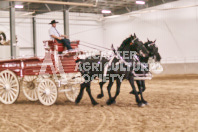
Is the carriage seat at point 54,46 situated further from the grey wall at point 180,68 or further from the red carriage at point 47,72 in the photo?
the grey wall at point 180,68

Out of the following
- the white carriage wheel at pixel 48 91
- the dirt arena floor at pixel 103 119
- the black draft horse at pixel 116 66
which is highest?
the black draft horse at pixel 116 66

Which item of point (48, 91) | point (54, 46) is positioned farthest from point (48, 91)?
point (54, 46)

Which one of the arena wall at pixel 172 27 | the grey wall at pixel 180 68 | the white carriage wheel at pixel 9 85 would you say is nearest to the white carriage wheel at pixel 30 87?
the white carriage wheel at pixel 9 85

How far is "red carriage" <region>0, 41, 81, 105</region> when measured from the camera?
7562mm

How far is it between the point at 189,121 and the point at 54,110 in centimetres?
315

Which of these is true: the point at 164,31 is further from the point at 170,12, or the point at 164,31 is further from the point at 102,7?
the point at 102,7

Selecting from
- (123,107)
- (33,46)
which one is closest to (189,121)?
(123,107)

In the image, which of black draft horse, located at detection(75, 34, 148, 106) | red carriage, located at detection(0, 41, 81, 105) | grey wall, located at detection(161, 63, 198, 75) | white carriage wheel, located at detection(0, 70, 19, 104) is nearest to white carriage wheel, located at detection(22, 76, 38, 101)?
red carriage, located at detection(0, 41, 81, 105)

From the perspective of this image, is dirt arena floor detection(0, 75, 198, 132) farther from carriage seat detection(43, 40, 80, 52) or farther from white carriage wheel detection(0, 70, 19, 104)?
carriage seat detection(43, 40, 80, 52)

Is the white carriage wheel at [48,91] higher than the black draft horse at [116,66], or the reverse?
the black draft horse at [116,66]

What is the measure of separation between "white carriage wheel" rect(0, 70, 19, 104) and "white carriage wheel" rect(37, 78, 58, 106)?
2.71 feet

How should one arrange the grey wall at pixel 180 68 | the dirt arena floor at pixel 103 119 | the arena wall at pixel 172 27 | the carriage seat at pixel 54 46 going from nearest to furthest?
the dirt arena floor at pixel 103 119
the carriage seat at pixel 54 46
the grey wall at pixel 180 68
the arena wall at pixel 172 27

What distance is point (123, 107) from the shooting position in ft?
22.9

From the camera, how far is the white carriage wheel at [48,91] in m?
7.52
